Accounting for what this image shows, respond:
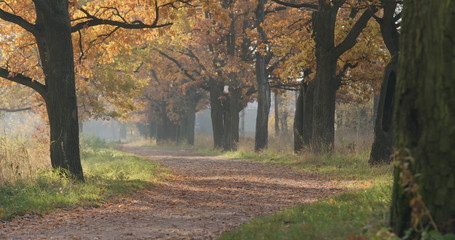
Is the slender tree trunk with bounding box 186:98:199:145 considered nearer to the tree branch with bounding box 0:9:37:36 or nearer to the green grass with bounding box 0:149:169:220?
the green grass with bounding box 0:149:169:220

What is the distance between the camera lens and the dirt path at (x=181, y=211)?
7.18m

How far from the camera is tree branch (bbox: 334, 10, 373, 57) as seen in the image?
1545cm

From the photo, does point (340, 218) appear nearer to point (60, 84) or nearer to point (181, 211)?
point (181, 211)

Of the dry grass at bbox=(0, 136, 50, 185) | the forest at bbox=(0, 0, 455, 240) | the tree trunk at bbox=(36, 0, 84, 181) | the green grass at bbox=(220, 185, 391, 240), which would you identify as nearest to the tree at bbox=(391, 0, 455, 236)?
the forest at bbox=(0, 0, 455, 240)

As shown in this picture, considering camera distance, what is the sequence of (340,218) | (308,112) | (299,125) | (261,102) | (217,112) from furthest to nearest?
1. (217,112)
2. (261,102)
3. (299,125)
4. (308,112)
5. (340,218)

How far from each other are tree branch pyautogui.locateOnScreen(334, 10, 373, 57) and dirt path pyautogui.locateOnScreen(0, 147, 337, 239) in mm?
4827

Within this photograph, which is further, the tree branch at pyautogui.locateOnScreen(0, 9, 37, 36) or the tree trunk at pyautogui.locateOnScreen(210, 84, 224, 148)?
the tree trunk at pyautogui.locateOnScreen(210, 84, 224, 148)

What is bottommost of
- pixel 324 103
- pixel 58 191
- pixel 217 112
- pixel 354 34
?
pixel 58 191

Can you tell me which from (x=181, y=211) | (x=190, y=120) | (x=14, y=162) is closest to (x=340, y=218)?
(x=181, y=211)

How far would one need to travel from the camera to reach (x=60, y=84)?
39.3 ft

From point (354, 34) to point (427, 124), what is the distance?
12.3 m

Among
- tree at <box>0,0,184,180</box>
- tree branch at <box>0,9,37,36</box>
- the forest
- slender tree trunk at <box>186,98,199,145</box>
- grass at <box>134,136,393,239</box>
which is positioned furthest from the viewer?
slender tree trunk at <box>186,98,199,145</box>

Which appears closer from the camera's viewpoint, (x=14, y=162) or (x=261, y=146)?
(x=14, y=162)

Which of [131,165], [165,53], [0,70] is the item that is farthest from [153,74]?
[0,70]
